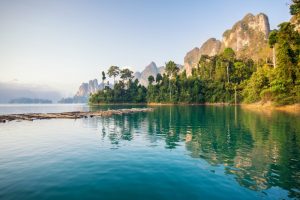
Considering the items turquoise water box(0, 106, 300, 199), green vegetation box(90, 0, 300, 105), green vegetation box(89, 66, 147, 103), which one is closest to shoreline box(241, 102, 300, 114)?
green vegetation box(90, 0, 300, 105)

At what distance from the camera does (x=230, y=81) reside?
4835 inches

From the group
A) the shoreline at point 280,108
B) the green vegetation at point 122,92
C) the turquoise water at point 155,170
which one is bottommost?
the turquoise water at point 155,170

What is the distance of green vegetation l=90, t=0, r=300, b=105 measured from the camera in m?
65.8

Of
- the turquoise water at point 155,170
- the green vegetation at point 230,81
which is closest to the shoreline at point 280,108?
the green vegetation at point 230,81

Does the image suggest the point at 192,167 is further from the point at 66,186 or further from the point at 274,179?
the point at 66,186

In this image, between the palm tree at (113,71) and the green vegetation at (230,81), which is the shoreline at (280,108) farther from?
the palm tree at (113,71)

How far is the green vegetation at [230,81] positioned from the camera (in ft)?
216

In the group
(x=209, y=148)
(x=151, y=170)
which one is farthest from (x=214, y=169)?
(x=209, y=148)

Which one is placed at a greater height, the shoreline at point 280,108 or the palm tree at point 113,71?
the palm tree at point 113,71

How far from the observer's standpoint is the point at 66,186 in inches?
447

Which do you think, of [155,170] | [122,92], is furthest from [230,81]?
[155,170]

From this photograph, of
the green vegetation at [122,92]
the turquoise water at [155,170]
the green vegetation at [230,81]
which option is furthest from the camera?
the green vegetation at [122,92]

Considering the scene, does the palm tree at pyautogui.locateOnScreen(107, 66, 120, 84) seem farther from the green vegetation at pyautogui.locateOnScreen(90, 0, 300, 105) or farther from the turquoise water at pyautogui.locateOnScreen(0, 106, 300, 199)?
the turquoise water at pyautogui.locateOnScreen(0, 106, 300, 199)

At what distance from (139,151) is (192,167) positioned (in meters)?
6.36
